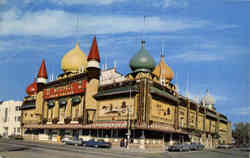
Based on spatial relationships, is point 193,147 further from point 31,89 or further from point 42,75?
point 31,89

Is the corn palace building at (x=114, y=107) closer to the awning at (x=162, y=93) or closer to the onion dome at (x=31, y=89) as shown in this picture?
the awning at (x=162, y=93)

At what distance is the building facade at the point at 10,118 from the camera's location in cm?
10184

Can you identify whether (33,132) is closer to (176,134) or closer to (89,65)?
(89,65)

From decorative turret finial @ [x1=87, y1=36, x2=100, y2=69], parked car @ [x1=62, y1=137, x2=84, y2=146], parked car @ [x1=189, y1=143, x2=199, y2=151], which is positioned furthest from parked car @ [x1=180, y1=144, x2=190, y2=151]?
decorative turret finial @ [x1=87, y1=36, x2=100, y2=69]

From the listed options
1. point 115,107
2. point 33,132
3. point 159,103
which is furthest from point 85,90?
point 33,132

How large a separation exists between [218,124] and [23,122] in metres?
56.4

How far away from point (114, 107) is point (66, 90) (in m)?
15.6

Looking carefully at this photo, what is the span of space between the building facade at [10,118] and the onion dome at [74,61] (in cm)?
3880

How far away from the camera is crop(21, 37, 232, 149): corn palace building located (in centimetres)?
5431

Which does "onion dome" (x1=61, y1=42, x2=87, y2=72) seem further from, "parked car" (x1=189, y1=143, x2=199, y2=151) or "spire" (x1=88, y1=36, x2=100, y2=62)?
"parked car" (x1=189, y1=143, x2=199, y2=151)

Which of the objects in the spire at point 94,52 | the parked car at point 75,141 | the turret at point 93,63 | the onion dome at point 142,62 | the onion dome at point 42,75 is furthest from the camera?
the onion dome at point 42,75

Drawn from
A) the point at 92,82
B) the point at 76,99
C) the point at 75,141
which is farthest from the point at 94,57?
the point at 75,141

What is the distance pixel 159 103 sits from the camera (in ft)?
189

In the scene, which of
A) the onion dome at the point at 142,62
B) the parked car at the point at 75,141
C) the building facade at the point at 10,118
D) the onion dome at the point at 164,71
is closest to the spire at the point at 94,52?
the onion dome at the point at 142,62
